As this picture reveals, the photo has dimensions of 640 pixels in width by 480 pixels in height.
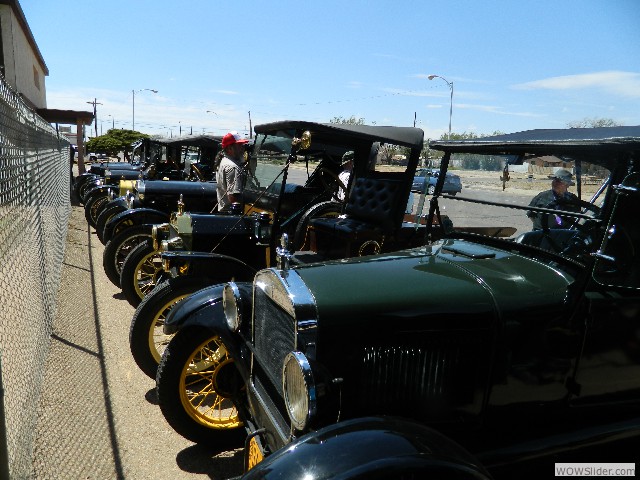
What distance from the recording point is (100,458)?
292cm

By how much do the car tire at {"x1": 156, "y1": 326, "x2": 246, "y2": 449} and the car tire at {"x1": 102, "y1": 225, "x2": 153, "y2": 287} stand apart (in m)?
3.37

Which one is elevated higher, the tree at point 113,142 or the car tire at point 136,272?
the tree at point 113,142

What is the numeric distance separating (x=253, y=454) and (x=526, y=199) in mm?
1750

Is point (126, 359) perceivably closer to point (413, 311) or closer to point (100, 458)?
point (100, 458)

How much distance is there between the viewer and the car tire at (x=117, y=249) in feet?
20.0

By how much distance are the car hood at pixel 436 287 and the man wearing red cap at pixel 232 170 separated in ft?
10.8

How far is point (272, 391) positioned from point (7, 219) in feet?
6.99

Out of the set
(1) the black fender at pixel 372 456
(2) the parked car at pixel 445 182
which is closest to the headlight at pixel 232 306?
(1) the black fender at pixel 372 456

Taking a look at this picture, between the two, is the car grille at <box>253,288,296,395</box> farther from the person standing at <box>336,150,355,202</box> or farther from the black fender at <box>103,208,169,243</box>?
the black fender at <box>103,208,169,243</box>

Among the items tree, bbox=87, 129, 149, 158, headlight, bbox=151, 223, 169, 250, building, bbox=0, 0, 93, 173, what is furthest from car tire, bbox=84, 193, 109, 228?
tree, bbox=87, 129, 149, 158

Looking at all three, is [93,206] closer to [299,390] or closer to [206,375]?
[206,375]

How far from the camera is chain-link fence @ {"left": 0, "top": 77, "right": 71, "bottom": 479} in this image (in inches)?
107

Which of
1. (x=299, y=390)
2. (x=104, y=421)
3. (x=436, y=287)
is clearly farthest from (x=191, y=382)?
(x=436, y=287)

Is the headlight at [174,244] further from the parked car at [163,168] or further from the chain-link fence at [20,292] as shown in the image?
the parked car at [163,168]
